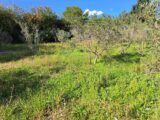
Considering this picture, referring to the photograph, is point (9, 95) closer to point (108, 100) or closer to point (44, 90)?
point (44, 90)

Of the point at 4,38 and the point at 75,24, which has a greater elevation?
the point at 75,24

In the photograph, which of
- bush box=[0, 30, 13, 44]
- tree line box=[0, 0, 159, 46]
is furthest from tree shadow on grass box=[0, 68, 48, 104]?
bush box=[0, 30, 13, 44]

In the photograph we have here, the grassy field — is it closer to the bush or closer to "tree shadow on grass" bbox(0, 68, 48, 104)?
"tree shadow on grass" bbox(0, 68, 48, 104)

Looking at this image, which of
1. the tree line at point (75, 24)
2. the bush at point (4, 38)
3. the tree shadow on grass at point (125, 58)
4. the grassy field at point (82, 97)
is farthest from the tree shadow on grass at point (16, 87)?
the bush at point (4, 38)

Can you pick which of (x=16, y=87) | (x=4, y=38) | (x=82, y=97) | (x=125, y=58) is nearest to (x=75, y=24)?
(x=125, y=58)

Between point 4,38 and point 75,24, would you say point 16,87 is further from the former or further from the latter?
point 4,38

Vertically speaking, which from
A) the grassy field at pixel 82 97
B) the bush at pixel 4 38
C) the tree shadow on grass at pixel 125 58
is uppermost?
the bush at pixel 4 38

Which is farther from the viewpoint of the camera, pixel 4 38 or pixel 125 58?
pixel 4 38

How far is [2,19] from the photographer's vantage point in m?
31.7

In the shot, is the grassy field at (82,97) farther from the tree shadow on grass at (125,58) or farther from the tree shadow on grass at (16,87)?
the tree shadow on grass at (125,58)

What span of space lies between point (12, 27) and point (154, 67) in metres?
27.6

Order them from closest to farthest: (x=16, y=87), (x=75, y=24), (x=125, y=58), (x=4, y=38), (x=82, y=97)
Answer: (x=82, y=97) → (x=16, y=87) → (x=125, y=58) → (x=75, y=24) → (x=4, y=38)

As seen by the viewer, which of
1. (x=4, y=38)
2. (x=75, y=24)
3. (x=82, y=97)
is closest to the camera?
(x=82, y=97)

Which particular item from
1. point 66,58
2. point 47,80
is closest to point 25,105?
point 47,80
